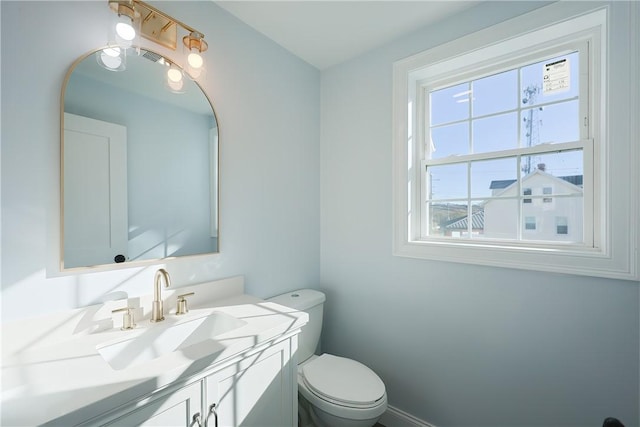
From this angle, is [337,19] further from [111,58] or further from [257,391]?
[257,391]

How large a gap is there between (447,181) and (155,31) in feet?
5.65

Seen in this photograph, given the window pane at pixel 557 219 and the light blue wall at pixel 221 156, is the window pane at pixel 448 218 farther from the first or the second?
the light blue wall at pixel 221 156

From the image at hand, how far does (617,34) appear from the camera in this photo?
1.19 m

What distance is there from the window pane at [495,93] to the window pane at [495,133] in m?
0.05

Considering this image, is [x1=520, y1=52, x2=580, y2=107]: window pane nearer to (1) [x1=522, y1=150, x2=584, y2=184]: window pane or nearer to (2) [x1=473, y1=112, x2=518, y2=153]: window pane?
(2) [x1=473, y1=112, x2=518, y2=153]: window pane

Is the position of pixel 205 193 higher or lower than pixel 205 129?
lower

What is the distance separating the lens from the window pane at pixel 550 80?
1427 millimetres

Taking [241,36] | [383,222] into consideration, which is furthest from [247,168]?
[383,222]

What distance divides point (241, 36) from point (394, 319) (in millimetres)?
1942

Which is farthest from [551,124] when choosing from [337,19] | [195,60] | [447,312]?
[195,60]

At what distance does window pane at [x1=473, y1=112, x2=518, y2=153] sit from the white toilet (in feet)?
4.48

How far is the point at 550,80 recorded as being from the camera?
1488mm

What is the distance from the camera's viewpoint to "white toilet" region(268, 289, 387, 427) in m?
1.34

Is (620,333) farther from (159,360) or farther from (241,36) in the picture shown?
(241,36)
